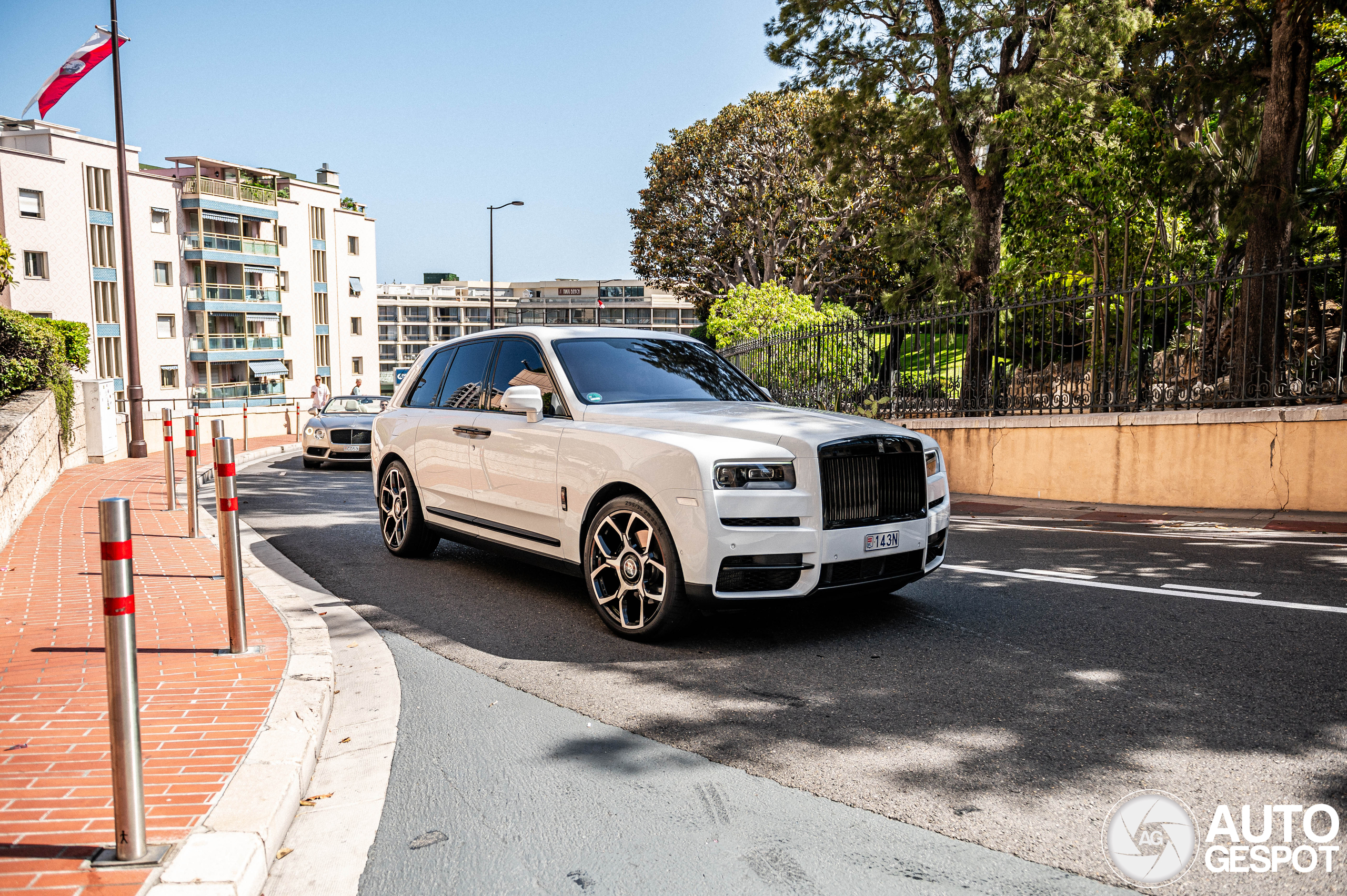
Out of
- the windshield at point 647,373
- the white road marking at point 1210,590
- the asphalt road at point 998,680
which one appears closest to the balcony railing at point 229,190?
the asphalt road at point 998,680

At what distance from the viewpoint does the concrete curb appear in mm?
2807

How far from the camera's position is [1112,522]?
982cm

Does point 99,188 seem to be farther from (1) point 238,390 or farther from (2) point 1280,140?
(2) point 1280,140

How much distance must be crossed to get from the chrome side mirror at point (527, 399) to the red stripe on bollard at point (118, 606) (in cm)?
336

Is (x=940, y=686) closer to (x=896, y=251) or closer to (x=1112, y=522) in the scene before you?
(x=1112, y=522)

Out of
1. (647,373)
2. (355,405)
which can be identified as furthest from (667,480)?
(355,405)

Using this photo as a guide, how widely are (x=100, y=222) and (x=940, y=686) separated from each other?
2327 inches

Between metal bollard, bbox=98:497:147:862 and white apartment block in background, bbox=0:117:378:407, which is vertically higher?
white apartment block in background, bbox=0:117:378:407

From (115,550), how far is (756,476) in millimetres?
3012

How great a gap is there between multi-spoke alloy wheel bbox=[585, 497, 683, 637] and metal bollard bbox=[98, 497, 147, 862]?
2753mm

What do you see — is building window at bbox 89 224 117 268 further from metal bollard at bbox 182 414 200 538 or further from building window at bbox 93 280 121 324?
metal bollard at bbox 182 414 200 538

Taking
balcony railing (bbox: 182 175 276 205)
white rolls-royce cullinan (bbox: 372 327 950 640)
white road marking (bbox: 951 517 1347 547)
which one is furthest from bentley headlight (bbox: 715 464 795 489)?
balcony railing (bbox: 182 175 276 205)

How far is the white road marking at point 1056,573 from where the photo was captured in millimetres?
6859

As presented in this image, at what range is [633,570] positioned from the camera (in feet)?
18.0
